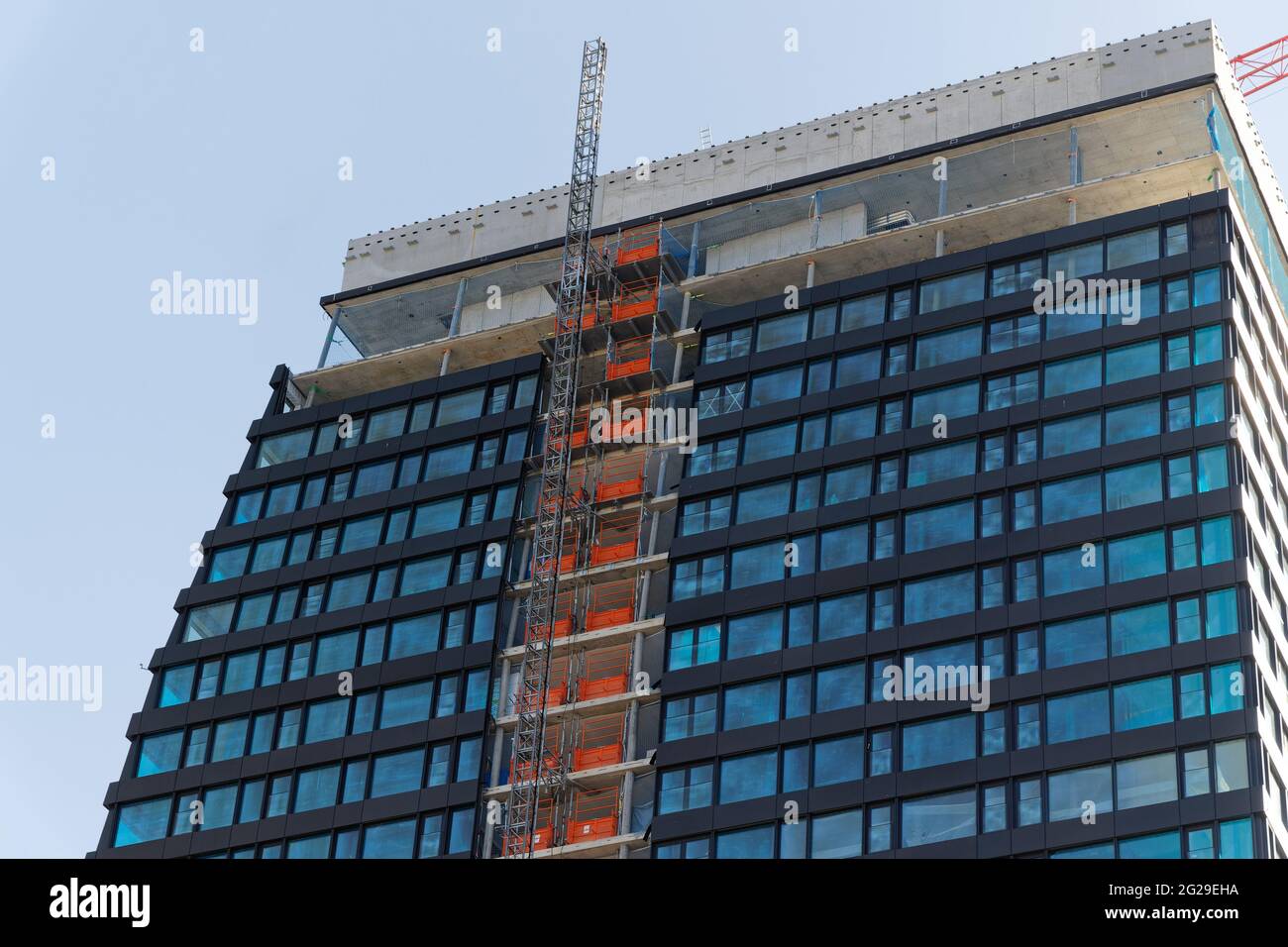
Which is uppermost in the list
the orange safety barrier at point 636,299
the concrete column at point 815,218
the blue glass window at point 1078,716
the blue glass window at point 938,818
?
the concrete column at point 815,218

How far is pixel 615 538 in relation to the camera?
355 ft

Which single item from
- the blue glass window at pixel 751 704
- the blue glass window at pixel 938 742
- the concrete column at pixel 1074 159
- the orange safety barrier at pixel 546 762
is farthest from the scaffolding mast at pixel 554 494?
the concrete column at pixel 1074 159

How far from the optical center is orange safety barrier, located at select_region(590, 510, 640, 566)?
106 metres

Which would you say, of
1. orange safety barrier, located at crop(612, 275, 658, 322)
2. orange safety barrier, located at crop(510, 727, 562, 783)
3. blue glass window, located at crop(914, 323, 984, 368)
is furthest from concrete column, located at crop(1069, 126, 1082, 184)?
orange safety barrier, located at crop(510, 727, 562, 783)

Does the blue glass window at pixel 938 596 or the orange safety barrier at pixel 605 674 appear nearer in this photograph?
the blue glass window at pixel 938 596

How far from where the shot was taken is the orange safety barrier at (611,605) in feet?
342

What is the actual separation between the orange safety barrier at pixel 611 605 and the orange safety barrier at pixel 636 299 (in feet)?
56.6

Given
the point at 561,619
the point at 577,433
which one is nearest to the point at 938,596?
the point at 561,619

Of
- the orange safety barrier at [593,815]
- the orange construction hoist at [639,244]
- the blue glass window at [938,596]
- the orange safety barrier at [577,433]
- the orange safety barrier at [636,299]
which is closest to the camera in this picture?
the blue glass window at [938,596]

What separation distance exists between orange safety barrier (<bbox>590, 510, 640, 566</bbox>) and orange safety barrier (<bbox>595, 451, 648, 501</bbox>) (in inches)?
42.4

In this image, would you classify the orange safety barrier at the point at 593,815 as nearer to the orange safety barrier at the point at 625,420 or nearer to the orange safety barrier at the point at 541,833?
the orange safety barrier at the point at 541,833

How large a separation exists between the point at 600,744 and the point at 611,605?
7978 mm

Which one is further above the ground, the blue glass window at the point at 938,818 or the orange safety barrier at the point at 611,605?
the orange safety barrier at the point at 611,605

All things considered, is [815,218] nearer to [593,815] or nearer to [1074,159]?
[1074,159]
